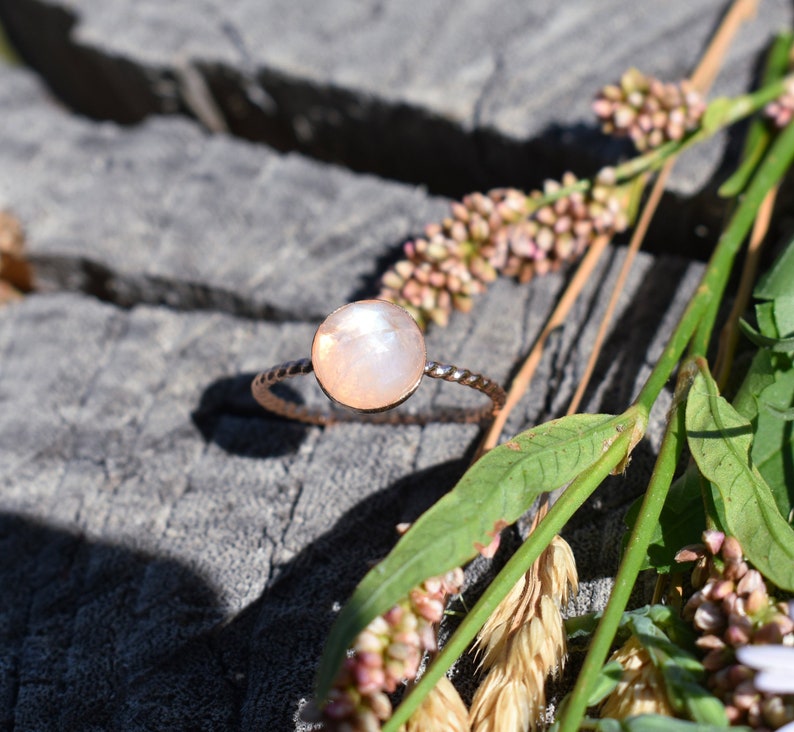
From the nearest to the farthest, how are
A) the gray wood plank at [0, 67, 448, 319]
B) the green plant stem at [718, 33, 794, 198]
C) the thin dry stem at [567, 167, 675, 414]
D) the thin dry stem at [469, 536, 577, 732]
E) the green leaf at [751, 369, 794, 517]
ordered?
the thin dry stem at [469, 536, 577, 732] → the green leaf at [751, 369, 794, 517] → the thin dry stem at [567, 167, 675, 414] → the green plant stem at [718, 33, 794, 198] → the gray wood plank at [0, 67, 448, 319]

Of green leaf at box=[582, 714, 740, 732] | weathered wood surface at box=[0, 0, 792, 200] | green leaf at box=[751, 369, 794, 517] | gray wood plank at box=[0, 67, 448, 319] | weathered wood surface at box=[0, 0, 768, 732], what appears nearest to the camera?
green leaf at box=[582, 714, 740, 732]

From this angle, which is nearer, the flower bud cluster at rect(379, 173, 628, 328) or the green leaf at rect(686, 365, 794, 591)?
the green leaf at rect(686, 365, 794, 591)

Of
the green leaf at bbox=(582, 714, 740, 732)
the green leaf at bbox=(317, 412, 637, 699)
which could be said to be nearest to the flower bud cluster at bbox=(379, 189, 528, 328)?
the green leaf at bbox=(317, 412, 637, 699)

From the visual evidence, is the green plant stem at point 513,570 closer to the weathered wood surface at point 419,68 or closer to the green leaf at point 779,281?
the green leaf at point 779,281

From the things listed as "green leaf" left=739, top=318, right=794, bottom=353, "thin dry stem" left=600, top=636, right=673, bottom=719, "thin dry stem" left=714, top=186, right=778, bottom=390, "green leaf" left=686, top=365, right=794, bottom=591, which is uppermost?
"green leaf" left=739, top=318, right=794, bottom=353

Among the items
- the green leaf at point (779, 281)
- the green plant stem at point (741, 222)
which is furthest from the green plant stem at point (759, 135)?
the green leaf at point (779, 281)

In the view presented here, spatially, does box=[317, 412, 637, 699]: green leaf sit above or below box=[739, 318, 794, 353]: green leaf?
below

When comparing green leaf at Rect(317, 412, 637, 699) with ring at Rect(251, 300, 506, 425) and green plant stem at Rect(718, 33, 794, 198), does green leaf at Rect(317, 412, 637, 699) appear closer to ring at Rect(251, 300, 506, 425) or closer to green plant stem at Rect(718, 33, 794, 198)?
ring at Rect(251, 300, 506, 425)
